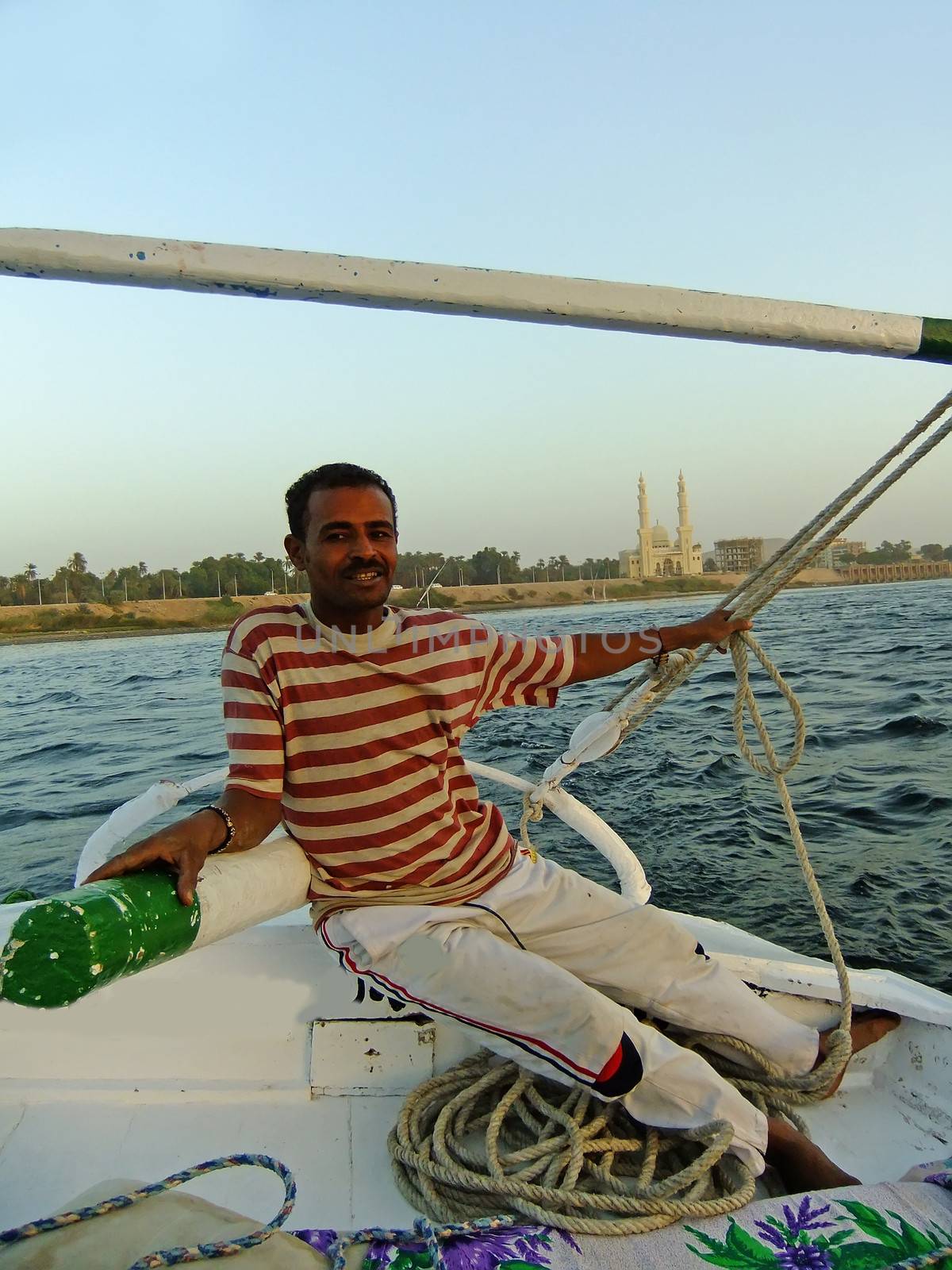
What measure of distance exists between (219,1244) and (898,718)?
1007 cm

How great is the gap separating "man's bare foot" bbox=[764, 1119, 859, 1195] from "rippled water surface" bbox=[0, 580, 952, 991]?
2407mm

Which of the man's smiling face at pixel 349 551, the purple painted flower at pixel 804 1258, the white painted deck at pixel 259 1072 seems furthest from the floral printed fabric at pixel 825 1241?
the man's smiling face at pixel 349 551

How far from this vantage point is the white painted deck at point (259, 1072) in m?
1.92

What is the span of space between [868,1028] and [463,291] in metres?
1.93

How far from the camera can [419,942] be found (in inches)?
70.4

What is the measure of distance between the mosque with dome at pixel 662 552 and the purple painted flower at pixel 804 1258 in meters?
99.6

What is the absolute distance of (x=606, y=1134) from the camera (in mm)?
1825

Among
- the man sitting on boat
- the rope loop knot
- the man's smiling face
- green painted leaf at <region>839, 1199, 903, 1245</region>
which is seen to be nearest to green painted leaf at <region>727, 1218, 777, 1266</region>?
green painted leaf at <region>839, 1199, 903, 1245</region>

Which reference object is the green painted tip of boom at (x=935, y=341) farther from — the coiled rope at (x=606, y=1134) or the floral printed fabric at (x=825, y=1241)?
the floral printed fabric at (x=825, y=1241)

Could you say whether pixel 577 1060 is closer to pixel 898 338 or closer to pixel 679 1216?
pixel 679 1216

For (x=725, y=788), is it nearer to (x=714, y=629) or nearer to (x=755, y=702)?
(x=755, y=702)

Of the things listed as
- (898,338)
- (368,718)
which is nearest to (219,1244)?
(368,718)

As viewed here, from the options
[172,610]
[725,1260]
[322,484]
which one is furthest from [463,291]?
[172,610]

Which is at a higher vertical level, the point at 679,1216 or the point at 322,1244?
the point at 322,1244
